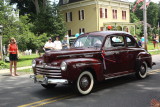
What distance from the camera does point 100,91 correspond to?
6.56m

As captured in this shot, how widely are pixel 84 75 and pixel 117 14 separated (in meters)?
37.1

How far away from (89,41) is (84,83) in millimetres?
1678

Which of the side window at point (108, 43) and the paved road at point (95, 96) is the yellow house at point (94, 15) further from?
the paved road at point (95, 96)

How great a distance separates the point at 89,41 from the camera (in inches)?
285

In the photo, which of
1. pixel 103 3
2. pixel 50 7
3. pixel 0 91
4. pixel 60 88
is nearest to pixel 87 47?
pixel 60 88

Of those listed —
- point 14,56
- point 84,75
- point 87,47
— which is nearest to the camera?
point 84,75

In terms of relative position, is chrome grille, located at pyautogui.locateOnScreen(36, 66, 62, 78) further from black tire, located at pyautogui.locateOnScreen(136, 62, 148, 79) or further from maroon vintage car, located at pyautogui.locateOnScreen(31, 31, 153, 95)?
black tire, located at pyautogui.locateOnScreen(136, 62, 148, 79)

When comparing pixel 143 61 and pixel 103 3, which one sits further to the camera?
pixel 103 3

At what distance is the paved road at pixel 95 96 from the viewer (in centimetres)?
532

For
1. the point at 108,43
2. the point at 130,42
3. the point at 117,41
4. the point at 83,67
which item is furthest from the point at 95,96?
the point at 130,42

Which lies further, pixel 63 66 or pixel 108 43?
pixel 108 43

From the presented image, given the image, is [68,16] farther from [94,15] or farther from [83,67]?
[83,67]

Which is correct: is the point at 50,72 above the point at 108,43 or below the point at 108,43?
below

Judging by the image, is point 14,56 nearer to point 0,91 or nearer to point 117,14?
point 0,91
